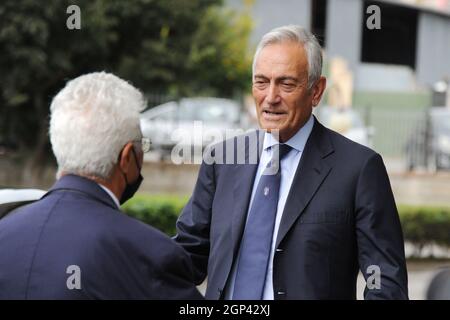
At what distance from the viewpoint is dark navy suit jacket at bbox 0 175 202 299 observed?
1.98 metres

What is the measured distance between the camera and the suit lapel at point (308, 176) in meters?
2.68

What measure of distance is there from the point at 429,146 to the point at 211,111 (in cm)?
454

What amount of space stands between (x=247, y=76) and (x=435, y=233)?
19.0 ft

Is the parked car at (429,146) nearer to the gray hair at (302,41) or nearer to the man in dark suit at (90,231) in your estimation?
the gray hair at (302,41)

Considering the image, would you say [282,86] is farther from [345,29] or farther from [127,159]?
[345,29]

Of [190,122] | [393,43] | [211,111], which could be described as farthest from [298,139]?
[393,43]

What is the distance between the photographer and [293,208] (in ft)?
8.83

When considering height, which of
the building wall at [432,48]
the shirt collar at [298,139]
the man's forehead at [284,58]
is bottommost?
the shirt collar at [298,139]

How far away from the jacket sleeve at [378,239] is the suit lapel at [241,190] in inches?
14.4

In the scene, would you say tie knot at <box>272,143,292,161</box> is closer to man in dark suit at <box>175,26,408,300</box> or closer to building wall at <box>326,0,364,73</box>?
man in dark suit at <box>175,26,408,300</box>

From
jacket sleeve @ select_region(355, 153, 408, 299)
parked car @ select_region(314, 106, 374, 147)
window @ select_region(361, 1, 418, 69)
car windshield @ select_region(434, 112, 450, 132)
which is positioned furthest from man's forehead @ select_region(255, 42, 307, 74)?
window @ select_region(361, 1, 418, 69)

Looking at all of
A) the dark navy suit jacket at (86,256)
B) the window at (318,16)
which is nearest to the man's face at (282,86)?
the dark navy suit jacket at (86,256)

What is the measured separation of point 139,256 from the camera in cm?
200
